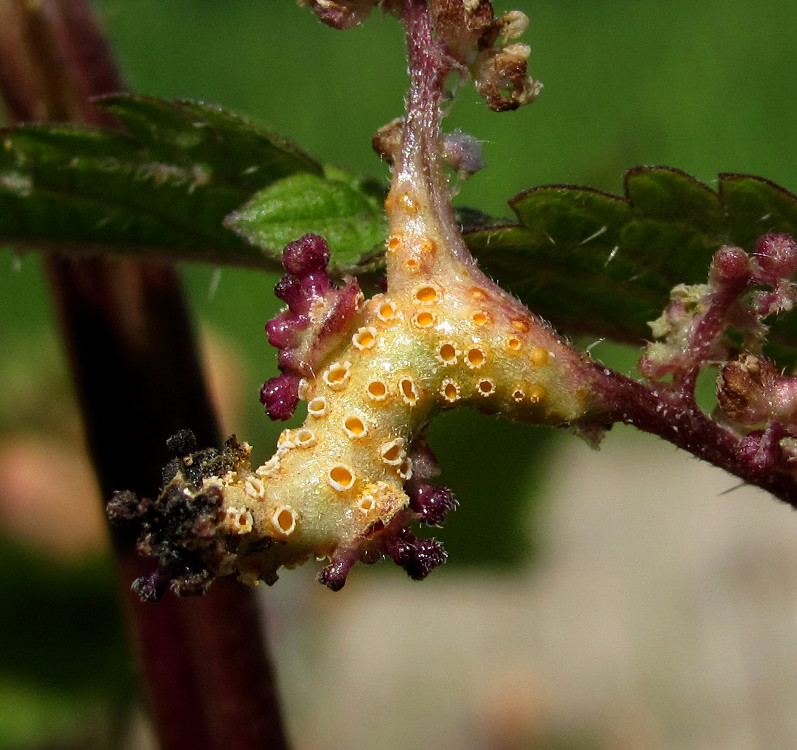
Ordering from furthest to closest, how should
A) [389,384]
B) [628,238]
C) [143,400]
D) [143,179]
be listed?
[143,400] < [143,179] < [628,238] < [389,384]

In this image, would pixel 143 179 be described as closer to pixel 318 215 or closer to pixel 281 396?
pixel 318 215

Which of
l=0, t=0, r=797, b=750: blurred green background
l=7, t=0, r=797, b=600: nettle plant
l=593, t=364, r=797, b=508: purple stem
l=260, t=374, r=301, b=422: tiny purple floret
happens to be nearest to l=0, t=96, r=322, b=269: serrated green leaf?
l=7, t=0, r=797, b=600: nettle plant

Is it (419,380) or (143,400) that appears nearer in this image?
(419,380)

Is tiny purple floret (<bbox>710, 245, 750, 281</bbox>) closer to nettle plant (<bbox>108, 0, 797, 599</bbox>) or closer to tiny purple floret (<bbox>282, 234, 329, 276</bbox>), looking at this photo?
nettle plant (<bbox>108, 0, 797, 599</bbox>)

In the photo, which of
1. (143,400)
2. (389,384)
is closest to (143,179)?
(143,400)

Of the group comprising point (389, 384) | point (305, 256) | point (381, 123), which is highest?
point (381, 123)

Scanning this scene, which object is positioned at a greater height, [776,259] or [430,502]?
[776,259]

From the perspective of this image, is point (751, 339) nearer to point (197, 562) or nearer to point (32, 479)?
point (197, 562)
